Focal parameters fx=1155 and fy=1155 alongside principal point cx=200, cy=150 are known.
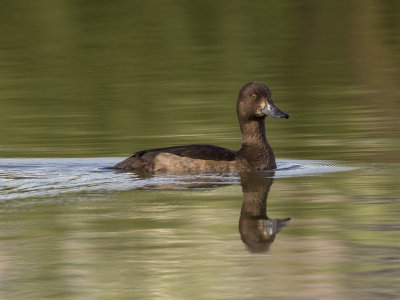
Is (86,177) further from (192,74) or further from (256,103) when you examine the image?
(192,74)

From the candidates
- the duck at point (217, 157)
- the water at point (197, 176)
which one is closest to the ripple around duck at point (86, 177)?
the water at point (197, 176)

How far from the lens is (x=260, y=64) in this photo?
26484 millimetres

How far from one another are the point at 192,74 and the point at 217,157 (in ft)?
39.1

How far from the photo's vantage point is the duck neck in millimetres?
13539

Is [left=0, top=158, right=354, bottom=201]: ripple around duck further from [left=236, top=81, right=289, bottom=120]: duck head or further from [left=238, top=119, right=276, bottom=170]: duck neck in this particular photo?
[left=236, top=81, right=289, bottom=120]: duck head

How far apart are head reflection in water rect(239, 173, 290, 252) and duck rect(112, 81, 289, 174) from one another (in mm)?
749

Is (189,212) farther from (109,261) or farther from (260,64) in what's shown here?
(260,64)

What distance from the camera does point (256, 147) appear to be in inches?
541

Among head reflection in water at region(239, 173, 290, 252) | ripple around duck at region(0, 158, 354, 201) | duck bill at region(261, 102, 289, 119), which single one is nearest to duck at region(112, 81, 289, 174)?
duck bill at region(261, 102, 289, 119)

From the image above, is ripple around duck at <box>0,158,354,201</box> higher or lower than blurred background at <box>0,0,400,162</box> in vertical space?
lower

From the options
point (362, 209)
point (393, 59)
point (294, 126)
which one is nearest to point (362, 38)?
point (393, 59)

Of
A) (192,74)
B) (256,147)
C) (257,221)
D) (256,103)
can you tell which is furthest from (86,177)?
(192,74)

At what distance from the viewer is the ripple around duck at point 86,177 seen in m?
11.9

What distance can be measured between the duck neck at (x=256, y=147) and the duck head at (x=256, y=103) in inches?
4.3
